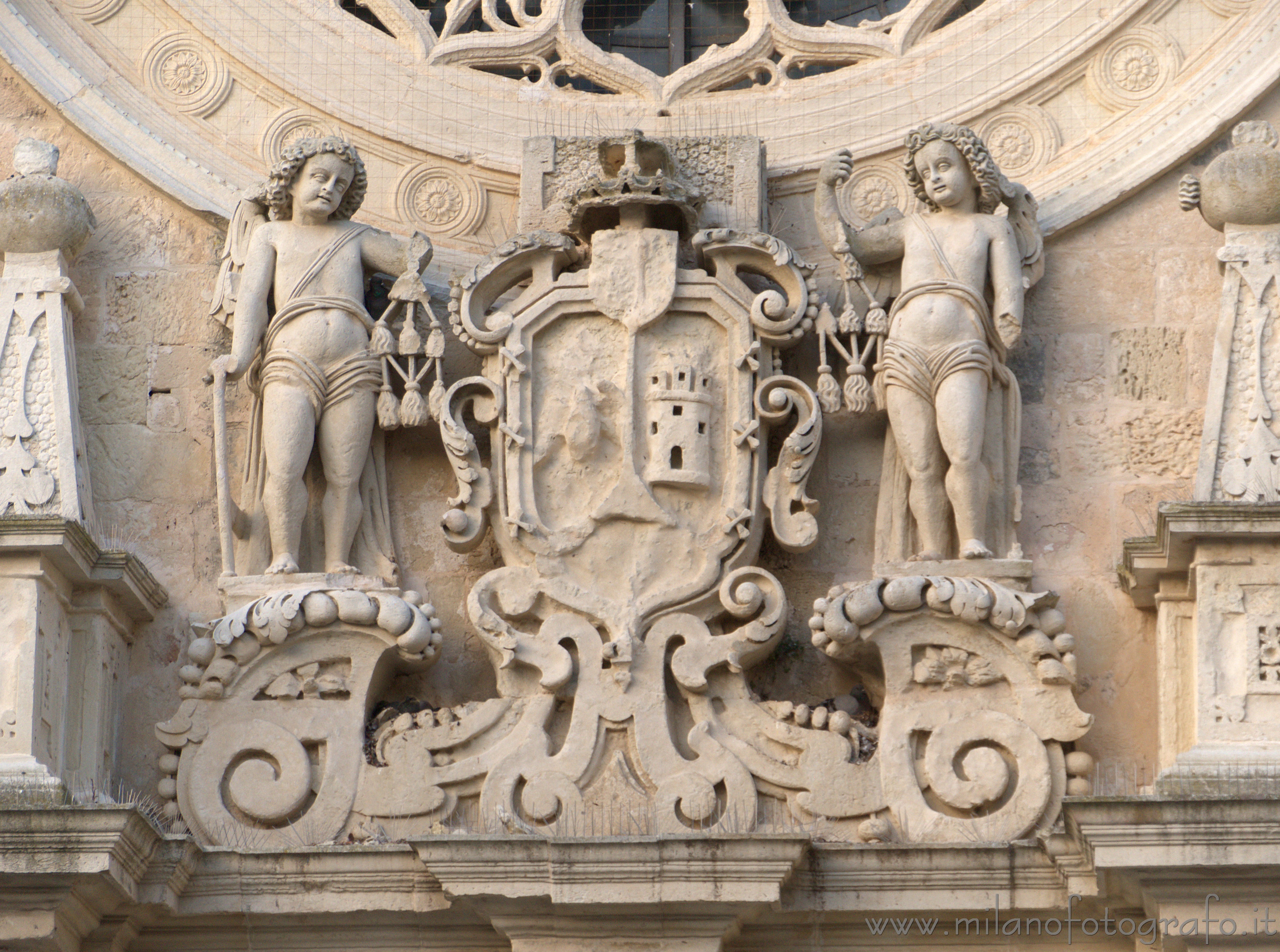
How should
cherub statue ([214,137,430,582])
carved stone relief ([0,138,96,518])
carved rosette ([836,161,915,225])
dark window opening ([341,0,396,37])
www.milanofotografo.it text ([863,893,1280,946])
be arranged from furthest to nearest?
dark window opening ([341,0,396,37]), carved rosette ([836,161,915,225]), cherub statue ([214,137,430,582]), carved stone relief ([0,138,96,518]), www.milanofotografo.it text ([863,893,1280,946])

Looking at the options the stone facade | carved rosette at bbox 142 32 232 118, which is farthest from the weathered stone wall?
carved rosette at bbox 142 32 232 118

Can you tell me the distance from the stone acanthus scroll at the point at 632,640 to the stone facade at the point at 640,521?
16 mm

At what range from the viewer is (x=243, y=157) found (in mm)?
10312

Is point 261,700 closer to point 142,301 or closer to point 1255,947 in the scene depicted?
point 142,301

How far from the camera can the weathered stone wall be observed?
31.0ft

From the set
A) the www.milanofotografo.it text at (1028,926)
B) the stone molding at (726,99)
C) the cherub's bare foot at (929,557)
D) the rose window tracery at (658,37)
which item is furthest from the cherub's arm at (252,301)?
the www.milanofotografo.it text at (1028,926)

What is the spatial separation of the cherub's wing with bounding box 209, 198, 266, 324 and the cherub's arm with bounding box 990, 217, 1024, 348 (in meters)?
2.47

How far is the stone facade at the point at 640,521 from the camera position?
8.78 metres

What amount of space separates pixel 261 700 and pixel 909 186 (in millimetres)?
2848

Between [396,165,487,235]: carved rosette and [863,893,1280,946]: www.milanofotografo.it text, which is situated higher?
[396,165,487,235]: carved rosette

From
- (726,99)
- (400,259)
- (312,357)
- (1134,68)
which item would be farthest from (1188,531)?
(312,357)

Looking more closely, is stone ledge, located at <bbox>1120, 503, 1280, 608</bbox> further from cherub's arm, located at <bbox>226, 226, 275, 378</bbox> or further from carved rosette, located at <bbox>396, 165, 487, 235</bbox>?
cherub's arm, located at <bbox>226, 226, 275, 378</bbox>

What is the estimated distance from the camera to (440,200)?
10250 millimetres

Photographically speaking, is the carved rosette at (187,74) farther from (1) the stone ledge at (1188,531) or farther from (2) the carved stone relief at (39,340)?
(1) the stone ledge at (1188,531)
